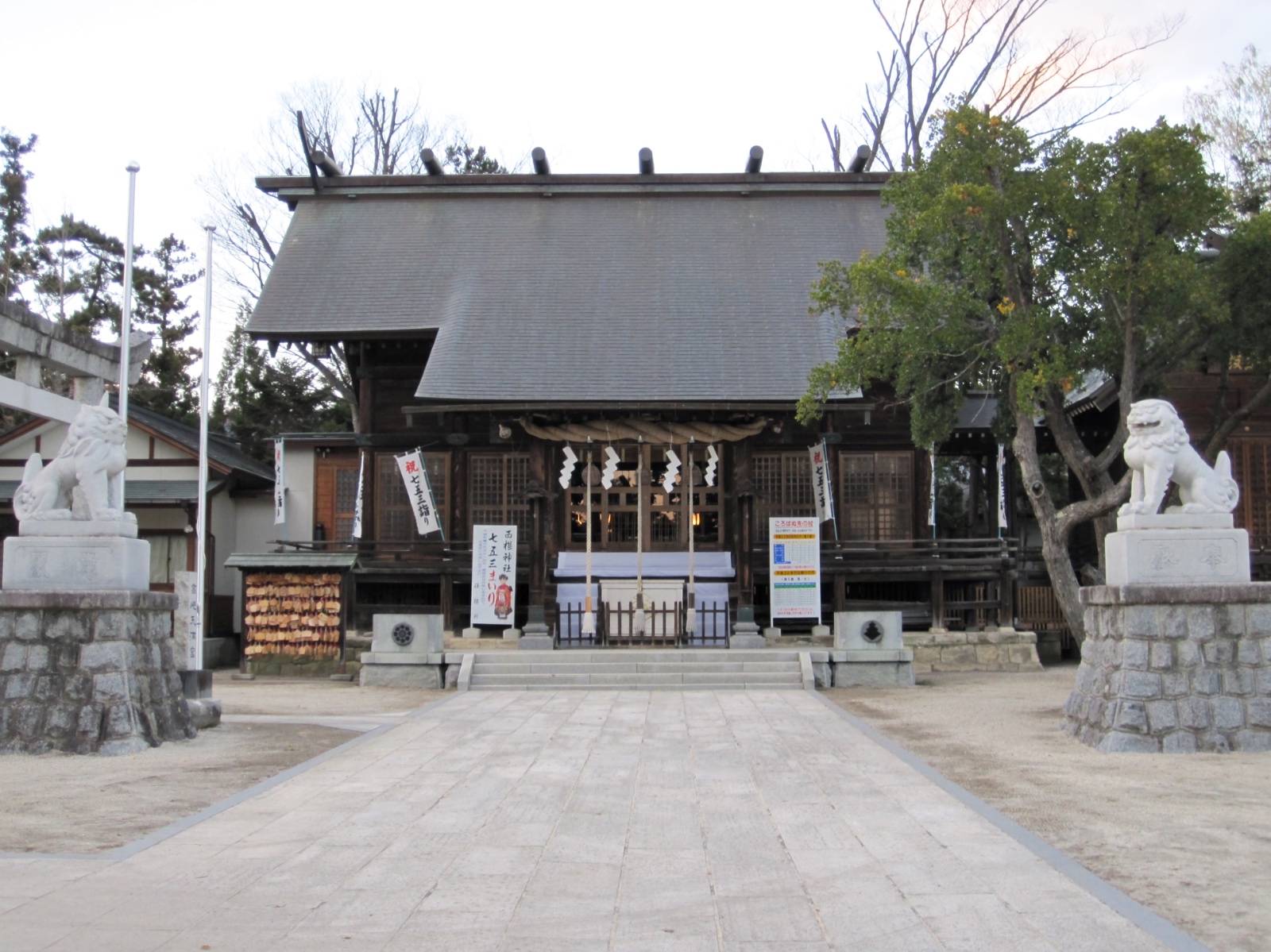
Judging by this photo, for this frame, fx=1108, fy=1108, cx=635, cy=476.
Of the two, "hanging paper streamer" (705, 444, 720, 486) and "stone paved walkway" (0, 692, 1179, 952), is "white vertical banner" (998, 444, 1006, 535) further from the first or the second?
"stone paved walkway" (0, 692, 1179, 952)

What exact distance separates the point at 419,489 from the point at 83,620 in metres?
10.4

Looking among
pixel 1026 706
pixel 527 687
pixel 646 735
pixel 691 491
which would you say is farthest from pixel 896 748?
pixel 691 491

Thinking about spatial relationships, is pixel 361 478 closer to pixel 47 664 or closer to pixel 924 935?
pixel 47 664

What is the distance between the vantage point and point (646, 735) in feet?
36.8

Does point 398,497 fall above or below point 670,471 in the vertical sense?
below

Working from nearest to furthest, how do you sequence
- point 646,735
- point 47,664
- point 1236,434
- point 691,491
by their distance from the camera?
point 47,664
point 646,735
point 691,491
point 1236,434

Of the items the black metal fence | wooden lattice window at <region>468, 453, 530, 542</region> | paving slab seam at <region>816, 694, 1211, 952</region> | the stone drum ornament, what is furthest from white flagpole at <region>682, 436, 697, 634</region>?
the stone drum ornament

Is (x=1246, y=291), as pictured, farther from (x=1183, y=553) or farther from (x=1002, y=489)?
(x=1183, y=553)

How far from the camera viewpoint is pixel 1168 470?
995 cm

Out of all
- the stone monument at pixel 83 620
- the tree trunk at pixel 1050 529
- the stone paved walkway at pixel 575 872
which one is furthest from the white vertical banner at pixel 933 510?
the stone monument at pixel 83 620

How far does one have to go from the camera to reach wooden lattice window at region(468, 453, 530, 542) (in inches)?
816

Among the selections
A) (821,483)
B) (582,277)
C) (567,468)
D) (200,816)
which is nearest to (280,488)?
(567,468)

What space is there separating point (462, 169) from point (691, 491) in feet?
56.6

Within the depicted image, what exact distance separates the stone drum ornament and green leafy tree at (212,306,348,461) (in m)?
20.0
